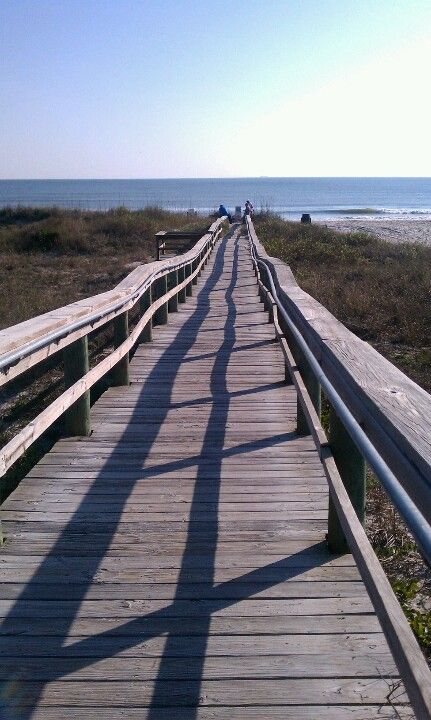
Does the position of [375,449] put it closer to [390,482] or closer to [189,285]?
[390,482]

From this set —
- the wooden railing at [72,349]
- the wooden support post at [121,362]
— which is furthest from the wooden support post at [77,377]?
the wooden support post at [121,362]

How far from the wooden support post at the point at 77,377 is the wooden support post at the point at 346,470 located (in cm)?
229

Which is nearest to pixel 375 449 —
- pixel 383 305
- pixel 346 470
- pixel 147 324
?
pixel 346 470

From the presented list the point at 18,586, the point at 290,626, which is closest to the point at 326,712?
the point at 290,626

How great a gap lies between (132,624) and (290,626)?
594 mm

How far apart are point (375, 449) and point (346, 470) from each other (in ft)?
3.92

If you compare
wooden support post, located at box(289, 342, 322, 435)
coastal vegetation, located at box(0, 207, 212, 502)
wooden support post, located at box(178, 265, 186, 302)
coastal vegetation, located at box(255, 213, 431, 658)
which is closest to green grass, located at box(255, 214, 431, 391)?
coastal vegetation, located at box(255, 213, 431, 658)

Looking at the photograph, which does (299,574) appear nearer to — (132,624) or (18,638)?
(132,624)

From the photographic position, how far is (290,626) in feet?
10.5

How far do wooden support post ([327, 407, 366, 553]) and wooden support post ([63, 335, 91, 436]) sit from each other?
2.29 metres

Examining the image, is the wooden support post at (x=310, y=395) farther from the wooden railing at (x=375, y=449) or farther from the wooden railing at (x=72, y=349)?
the wooden railing at (x=72, y=349)

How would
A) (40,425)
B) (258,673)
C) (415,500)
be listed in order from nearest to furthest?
(415,500) → (258,673) → (40,425)

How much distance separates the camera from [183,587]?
3.52 m

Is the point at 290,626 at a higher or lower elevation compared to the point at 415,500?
lower
